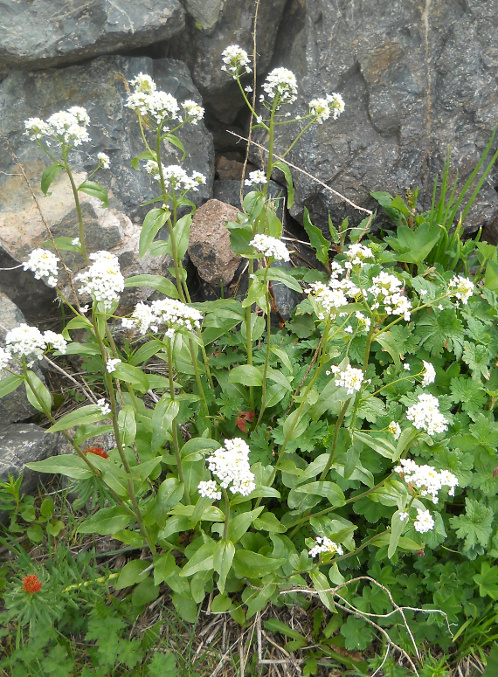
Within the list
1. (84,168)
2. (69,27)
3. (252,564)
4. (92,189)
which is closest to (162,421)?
(252,564)

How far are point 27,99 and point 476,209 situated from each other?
3.31 meters

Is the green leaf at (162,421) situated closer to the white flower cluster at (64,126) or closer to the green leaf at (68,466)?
the green leaf at (68,466)

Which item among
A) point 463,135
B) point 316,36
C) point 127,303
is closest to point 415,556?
point 127,303

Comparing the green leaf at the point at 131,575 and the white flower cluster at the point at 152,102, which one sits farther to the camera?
the green leaf at the point at 131,575

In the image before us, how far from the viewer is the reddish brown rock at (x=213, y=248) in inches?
135

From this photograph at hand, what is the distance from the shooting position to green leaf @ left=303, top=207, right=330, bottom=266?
11.3ft

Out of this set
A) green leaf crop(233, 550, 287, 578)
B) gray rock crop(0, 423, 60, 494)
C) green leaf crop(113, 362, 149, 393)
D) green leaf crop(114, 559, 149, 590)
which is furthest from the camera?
gray rock crop(0, 423, 60, 494)

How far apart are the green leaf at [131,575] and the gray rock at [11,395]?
1.20 metres

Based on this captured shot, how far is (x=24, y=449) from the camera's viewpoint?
2.91 meters

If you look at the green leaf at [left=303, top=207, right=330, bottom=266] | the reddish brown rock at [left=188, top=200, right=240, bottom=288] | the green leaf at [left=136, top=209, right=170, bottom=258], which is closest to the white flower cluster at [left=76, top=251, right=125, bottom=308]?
the green leaf at [left=136, top=209, right=170, bottom=258]

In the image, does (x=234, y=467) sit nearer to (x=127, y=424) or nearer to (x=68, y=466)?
(x=127, y=424)

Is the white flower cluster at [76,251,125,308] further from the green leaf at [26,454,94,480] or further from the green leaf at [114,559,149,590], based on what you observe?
the green leaf at [114,559,149,590]

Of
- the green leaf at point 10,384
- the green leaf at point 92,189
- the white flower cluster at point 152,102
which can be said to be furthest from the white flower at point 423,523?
the white flower cluster at point 152,102

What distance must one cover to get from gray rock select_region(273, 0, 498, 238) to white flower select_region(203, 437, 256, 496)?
8.09 feet
